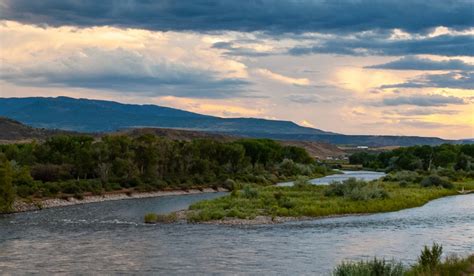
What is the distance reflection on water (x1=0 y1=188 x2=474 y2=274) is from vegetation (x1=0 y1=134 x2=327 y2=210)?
69.4ft

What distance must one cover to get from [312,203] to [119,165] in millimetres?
44302

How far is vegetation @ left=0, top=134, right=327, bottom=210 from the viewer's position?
297 feet

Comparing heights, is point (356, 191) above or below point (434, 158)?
below

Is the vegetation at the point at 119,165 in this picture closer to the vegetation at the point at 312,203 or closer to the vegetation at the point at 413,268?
the vegetation at the point at 312,203

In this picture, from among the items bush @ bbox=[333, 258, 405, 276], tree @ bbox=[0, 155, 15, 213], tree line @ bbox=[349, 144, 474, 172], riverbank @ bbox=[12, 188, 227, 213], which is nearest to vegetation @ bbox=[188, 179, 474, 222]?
riverbank @ bbox=[12, 188, 227, 213]

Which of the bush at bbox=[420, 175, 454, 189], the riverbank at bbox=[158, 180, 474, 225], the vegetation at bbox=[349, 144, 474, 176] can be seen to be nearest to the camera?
the riverbank at bbox=[158, 180, 474, 225]

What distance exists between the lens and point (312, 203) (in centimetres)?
7019

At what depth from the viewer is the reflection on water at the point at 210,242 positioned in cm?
3697

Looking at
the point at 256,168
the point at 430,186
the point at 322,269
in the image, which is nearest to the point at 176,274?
the point at 322,269

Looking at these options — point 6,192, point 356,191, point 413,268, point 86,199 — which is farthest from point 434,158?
point 413,268

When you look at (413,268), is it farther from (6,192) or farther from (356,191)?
(6,192)

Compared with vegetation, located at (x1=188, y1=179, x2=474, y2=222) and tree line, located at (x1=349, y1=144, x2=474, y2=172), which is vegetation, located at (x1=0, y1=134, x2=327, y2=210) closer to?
vegetation, located at (x1=188, y1=179, x2=474, y2=222)

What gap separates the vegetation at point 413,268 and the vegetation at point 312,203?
1304 inches

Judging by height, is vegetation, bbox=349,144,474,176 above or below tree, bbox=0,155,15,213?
above
